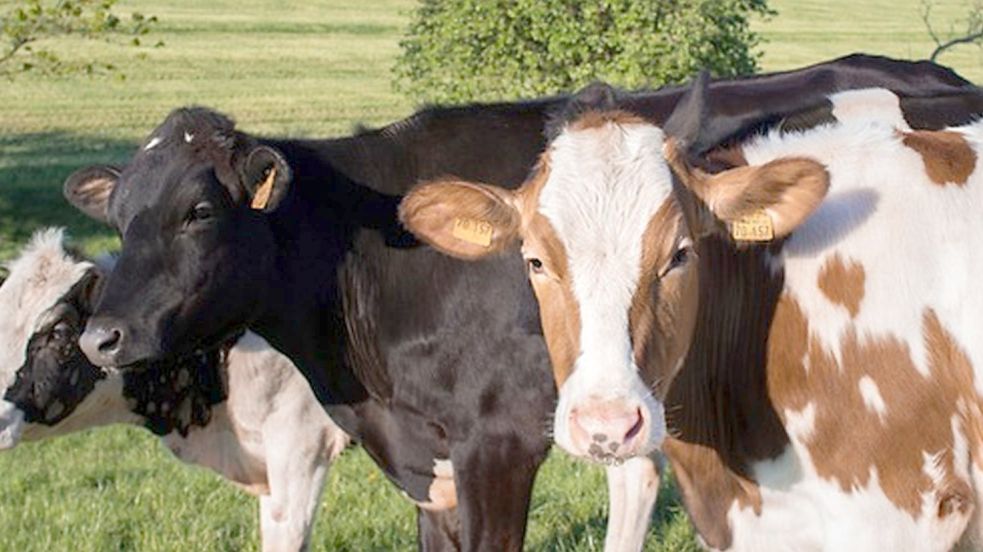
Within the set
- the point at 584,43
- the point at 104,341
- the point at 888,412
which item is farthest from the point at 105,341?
the point at 584,43

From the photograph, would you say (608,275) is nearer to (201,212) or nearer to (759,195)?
(759,195)

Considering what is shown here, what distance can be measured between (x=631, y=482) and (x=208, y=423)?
187 cm

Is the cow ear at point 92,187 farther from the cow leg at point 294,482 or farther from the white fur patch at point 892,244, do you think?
the white fur patch at point 892,244

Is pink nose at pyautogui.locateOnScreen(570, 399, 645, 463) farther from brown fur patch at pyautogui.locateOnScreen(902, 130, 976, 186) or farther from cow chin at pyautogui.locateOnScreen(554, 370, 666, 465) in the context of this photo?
brown fur patch at pyautogui.locateOnScreen(902, 130, 976, 186)

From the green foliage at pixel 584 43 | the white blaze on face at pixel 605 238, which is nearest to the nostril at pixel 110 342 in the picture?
the white blaze on face at pixel 605 238

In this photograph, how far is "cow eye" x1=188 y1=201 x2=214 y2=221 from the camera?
561 cm

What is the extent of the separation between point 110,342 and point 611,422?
2.15m

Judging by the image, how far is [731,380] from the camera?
4754 mm

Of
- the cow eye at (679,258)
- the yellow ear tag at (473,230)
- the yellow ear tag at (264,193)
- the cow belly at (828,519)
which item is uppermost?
the cow eye at (679,258)

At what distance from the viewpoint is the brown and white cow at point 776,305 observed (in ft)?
13.7

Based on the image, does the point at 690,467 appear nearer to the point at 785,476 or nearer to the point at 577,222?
the point at 785,476

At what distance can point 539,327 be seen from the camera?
5.71 meters

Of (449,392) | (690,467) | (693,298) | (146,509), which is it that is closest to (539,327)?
(449,392)

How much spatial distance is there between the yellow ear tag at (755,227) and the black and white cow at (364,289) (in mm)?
1225
